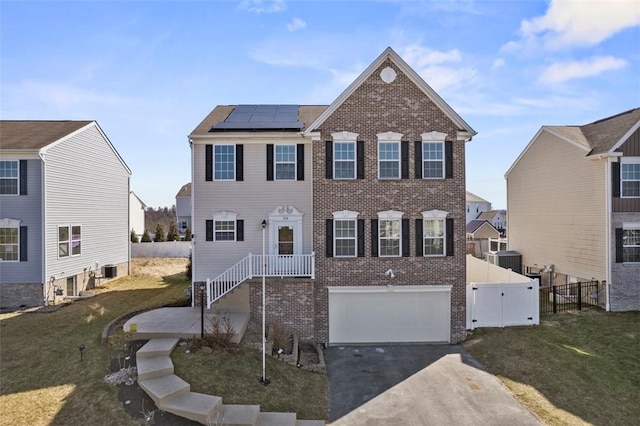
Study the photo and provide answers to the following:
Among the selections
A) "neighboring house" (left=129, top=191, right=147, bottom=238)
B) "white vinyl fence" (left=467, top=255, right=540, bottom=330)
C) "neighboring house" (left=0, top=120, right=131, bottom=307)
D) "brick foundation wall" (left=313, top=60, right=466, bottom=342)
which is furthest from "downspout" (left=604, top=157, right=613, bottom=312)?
"neighboring house" (left=129, top=191, right=147, bottom=238)

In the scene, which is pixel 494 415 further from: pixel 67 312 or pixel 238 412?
pixel 67 312

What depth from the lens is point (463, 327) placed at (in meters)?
13.9

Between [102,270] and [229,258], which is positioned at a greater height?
[229,258]

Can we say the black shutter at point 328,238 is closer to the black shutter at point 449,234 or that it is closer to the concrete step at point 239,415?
the black shutter at point 449,234

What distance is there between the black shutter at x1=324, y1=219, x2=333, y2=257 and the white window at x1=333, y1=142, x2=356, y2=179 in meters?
1.86

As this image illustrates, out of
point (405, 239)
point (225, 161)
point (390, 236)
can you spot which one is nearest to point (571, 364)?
point (405, 239)

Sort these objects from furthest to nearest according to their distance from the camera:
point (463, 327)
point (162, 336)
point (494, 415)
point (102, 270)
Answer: point (102, 270) → point (463, 327) → point (162, 336) → point (494, 415)

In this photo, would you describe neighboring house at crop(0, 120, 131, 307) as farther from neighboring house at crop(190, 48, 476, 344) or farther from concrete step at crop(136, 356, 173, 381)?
concrete step at crop(136, 356, 173, 381)

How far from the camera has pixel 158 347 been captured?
10.0 metres

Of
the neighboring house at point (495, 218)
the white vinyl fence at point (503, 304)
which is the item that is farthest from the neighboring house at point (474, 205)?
the white vinyl fence at point (503, 304)

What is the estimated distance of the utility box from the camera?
2106 cm

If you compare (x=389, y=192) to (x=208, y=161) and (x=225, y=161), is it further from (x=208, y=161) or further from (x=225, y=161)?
(x=208, y=161)

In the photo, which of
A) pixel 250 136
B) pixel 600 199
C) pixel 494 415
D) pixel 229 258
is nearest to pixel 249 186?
pixel 250 136

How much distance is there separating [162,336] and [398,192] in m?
9.59
